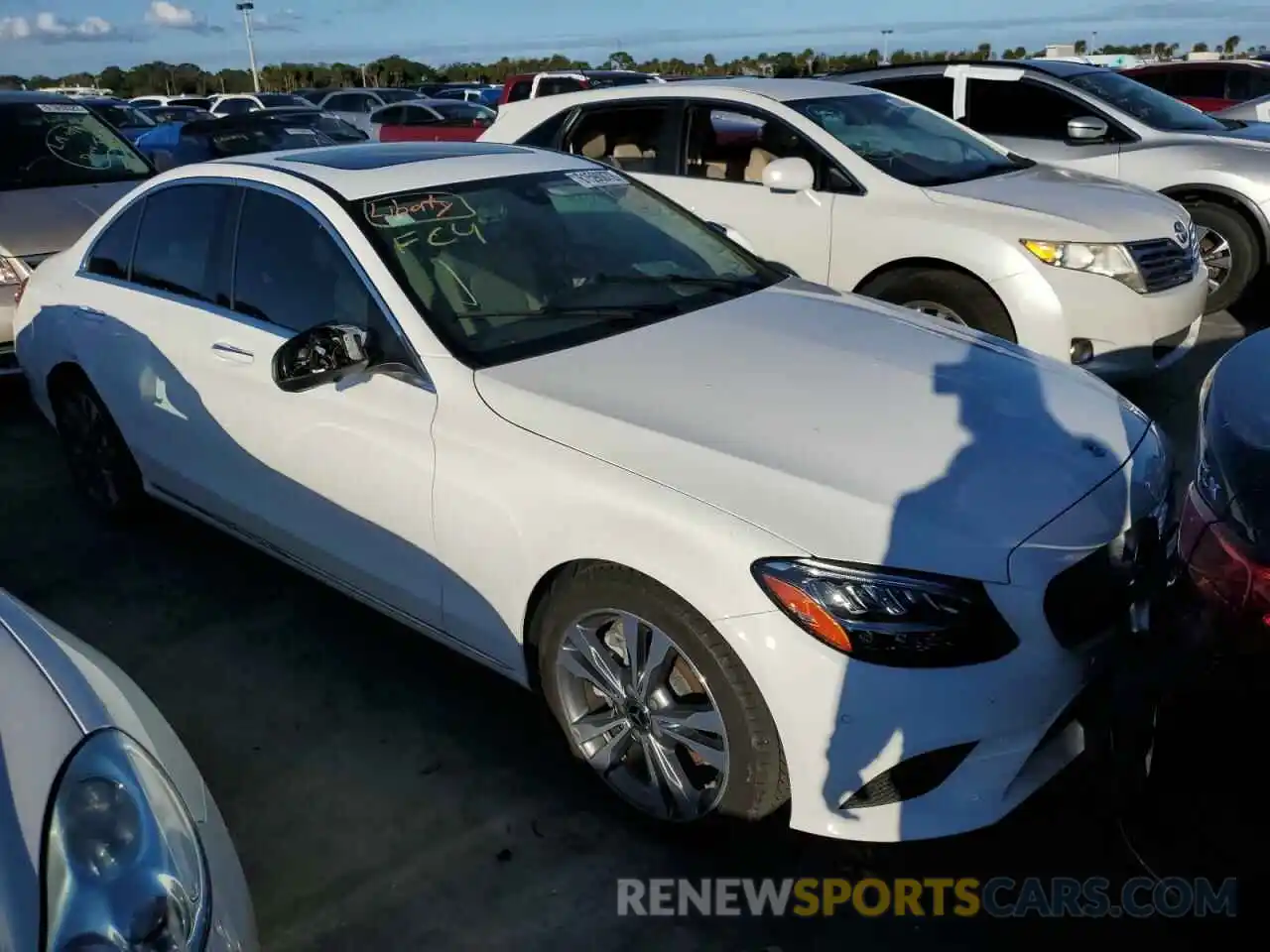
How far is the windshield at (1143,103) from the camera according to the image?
7.78m

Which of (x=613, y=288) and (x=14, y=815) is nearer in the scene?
(x=14, y=815)

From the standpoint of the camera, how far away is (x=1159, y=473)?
2.80m

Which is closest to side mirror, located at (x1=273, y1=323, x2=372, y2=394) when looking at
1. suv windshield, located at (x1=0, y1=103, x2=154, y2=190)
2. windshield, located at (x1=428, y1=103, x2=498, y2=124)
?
suv windshield, located at (x1=0, y1=103, x2=154, y2=190)

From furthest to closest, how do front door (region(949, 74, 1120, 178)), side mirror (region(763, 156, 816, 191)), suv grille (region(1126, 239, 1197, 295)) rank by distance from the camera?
front door (region(949, 74, 1120, 178)), side mirror (region(763, 156, 816, 191)), suv grille (region(1126, 239, 1197, 295))

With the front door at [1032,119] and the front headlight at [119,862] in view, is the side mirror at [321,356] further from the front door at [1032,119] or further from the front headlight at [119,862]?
the front door at [1032,119]

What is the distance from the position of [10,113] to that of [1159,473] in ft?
25.8

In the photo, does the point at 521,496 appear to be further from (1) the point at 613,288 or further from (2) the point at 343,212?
(2) the point at 343,212

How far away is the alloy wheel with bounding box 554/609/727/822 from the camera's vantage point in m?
2.55

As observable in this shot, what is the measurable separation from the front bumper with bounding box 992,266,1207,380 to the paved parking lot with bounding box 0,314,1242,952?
289cm

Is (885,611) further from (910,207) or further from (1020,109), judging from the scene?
(1020,109)

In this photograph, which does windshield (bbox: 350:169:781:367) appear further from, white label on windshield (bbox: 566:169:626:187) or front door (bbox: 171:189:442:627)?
front door (bbox: 171:189:442:627)

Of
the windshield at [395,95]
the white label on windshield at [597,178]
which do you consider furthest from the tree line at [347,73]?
the white label on windshield at [597,178]

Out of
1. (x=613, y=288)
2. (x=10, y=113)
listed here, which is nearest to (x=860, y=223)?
(x=613, y=288)

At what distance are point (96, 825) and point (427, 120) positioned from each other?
1878 cm
